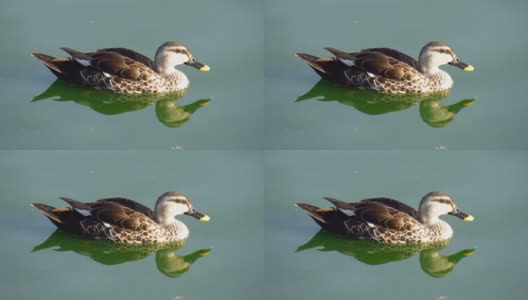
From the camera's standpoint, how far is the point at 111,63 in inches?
148

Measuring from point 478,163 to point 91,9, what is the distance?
1.62 m

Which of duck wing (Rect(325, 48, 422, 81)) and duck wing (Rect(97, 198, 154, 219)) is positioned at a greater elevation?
duck wing (Rect(325, 48, 422, 81))

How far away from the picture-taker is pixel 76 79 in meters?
3.80

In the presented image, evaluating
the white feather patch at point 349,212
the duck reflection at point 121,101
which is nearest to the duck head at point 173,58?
the duck reflection at point 121,101

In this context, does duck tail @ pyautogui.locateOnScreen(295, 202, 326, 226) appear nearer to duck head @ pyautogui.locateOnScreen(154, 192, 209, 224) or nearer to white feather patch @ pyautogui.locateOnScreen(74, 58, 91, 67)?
duck head @ pyautogui.locateOnScreen(154, 192, 209, 224)

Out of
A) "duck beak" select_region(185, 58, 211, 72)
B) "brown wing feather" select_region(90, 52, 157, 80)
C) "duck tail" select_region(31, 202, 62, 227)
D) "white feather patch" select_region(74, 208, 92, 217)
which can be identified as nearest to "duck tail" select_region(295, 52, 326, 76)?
"duck beak" select_region(185, 58, 211, 72)

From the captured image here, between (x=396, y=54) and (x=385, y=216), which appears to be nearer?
(x=385, y=216)

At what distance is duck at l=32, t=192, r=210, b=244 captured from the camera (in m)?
3.71

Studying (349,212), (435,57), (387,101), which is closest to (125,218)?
(349,212)

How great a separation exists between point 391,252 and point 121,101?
1.18m

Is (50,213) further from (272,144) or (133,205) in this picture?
(272,144)

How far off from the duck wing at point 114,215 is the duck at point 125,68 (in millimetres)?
446

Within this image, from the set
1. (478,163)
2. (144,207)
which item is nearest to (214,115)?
(144,207)

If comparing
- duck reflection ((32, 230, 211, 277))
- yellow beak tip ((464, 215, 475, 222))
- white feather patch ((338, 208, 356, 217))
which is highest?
white feather patch ((338, 208, 356, 217))
